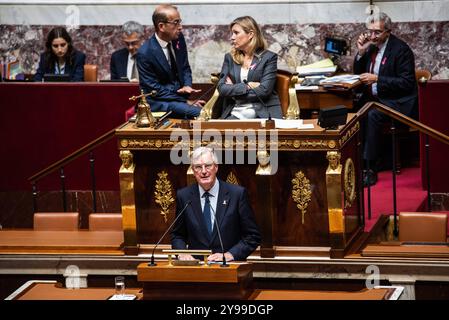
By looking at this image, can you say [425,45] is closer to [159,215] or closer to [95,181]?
[95,181]

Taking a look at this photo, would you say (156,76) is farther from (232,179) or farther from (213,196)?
(213,196)

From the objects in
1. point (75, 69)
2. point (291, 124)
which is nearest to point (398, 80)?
point (291, 124)

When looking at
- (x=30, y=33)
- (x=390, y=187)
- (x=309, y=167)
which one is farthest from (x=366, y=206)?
(x=30, y=33)

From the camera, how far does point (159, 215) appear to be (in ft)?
33.9

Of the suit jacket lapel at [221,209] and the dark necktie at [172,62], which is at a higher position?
the dark necktie at [172,62]

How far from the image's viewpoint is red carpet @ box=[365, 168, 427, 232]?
37.3 ft

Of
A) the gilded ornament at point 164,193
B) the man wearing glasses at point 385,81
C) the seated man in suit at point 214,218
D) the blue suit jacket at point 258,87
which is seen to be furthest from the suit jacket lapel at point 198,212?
the man wearing glasses at point 385,81

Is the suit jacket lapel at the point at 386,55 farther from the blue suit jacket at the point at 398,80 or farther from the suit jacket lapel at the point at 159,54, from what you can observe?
the suit jacket lapel at the point at 159,54

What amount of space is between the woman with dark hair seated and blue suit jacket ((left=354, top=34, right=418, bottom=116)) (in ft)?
10.1

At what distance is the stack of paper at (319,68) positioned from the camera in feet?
42.8

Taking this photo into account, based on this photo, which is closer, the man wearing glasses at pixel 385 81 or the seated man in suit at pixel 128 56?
the man wearing glasses at pixel 385 81

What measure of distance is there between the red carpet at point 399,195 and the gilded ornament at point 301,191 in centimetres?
100
